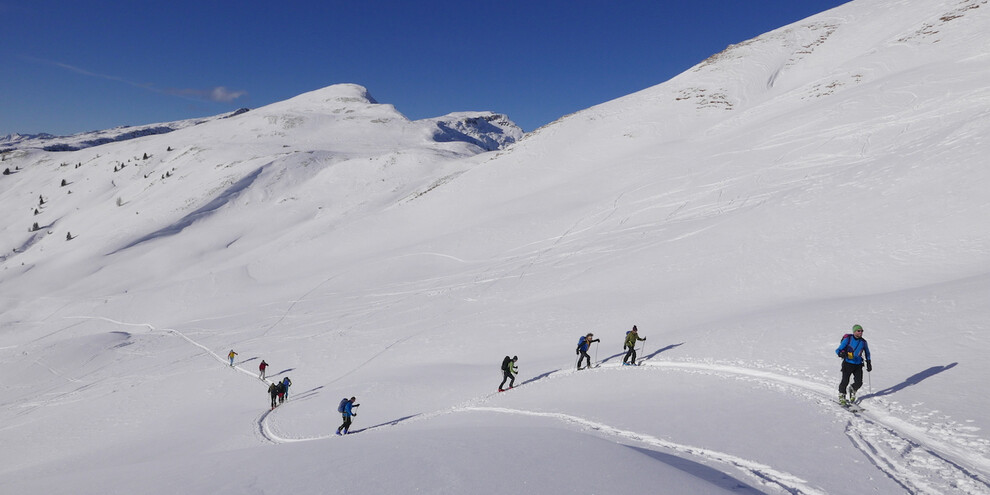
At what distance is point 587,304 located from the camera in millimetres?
25062

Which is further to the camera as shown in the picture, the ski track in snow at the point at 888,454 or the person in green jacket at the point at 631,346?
the person in green jacket at the point at 631,346

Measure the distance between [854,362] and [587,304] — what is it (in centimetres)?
1573

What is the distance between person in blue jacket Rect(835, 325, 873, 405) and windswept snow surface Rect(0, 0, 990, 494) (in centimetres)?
38

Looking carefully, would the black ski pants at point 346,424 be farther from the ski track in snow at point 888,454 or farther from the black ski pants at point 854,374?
the black ski pants at point 854,374

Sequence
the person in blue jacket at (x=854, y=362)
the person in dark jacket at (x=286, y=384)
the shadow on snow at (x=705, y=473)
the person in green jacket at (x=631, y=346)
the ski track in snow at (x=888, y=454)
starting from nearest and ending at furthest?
the shadow on snow at (x=705, y=473) < the ski track in snow at (x=888, y=454) < the person in blue jacket at (x=854, y=362) < the person in green jacket at (x=631, y=346) < the person in dark jacket at (x=286, y=384)

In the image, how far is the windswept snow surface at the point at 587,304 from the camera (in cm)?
770

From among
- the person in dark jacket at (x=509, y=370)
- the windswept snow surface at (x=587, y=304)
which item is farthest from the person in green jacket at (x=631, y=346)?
the person in dark jacket at (x=509, y=370)

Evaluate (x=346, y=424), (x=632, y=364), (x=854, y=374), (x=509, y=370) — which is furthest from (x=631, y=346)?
(x=346, y=424)

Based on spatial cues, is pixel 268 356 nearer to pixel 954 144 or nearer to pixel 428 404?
pixel 428 404

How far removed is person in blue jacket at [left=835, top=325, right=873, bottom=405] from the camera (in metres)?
9.51

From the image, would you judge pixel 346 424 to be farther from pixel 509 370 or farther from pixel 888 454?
pixel 888 454

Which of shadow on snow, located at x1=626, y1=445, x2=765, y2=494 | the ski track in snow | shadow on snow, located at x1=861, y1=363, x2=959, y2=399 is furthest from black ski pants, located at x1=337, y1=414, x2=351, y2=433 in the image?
shadow on snow, located at x1=861, y1=363, x2=959, y2=399

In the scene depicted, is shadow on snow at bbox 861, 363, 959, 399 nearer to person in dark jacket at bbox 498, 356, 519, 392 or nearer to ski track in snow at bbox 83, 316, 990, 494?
ski track in snow at bbox 83, 316, 990, 494

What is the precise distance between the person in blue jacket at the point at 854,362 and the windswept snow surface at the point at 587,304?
0.38 meters
